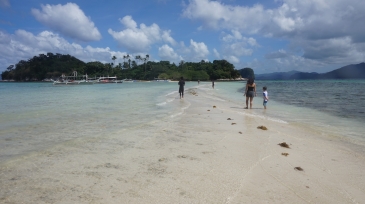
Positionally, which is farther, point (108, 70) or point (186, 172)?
point (108, 70)

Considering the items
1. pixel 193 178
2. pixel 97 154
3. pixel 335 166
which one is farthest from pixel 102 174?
pixel 335 166

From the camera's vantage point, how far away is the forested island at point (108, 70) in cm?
16775

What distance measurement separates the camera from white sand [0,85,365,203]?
348 cm

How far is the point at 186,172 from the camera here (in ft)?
14.3

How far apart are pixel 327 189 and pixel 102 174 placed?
381cm

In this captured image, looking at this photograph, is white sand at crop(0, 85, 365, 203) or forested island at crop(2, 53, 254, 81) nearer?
white sand at crop(0, 85, 365, 203)

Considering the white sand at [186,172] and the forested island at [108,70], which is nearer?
Result: the white sand at [186,172]

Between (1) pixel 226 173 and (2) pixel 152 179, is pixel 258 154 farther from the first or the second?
(2) pixel 152 179

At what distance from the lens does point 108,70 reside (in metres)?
171

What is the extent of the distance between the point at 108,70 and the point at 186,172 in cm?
17699

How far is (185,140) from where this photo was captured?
678cm

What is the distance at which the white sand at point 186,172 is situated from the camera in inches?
137

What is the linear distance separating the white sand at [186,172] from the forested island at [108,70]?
15803 centimetres

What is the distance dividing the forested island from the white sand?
518 ft
